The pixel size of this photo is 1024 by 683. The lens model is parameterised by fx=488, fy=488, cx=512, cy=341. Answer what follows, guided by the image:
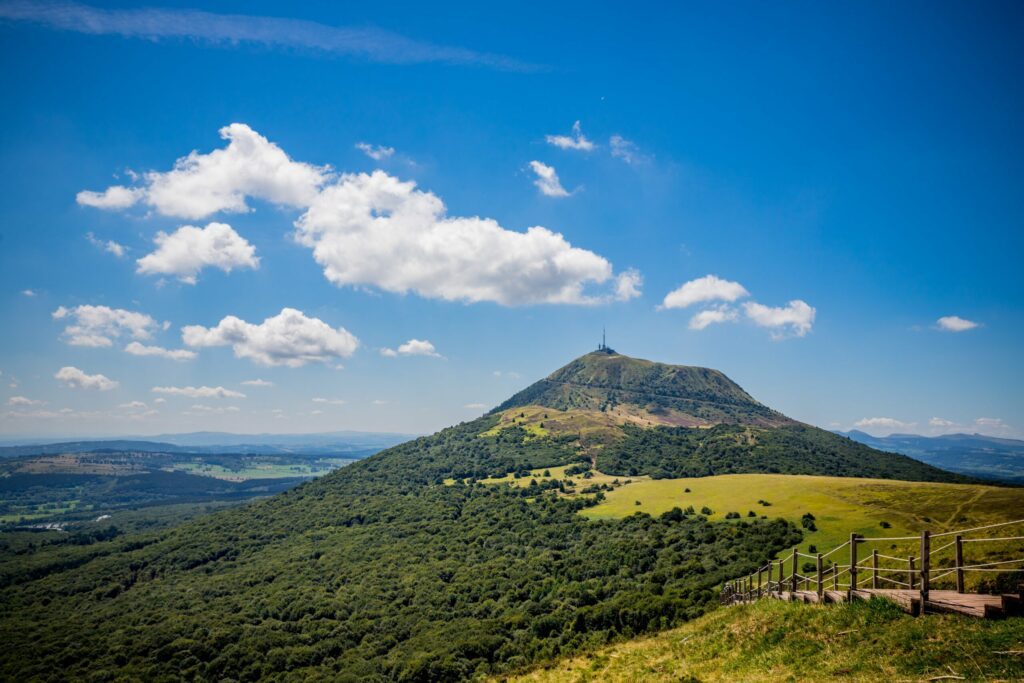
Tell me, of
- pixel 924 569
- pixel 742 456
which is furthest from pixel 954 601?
pixel 742 456

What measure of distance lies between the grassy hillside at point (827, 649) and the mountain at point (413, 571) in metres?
20.3

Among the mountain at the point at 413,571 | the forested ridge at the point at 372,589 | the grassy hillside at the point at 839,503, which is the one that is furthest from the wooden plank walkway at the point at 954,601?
the grassy hillside at the point at 839,503

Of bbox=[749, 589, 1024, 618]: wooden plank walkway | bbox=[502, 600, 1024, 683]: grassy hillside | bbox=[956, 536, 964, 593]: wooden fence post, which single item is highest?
bbox=[956, 536, 964, 593]: wooden fence post

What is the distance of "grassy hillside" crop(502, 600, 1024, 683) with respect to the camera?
1102cm

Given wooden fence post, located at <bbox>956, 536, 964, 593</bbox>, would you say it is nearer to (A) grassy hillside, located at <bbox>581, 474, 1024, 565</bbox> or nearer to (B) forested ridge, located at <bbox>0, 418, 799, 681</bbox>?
(B) forested ridge, located at <bbox>0, 418, 799, 681</bbox>

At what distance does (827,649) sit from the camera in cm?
1436

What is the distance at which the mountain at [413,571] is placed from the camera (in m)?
57.3

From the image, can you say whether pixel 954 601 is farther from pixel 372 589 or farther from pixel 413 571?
pixel 413 571

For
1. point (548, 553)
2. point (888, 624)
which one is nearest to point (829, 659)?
point (888, 624)

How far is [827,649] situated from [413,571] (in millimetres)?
89327

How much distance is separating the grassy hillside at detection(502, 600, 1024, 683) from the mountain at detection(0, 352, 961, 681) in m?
20.3

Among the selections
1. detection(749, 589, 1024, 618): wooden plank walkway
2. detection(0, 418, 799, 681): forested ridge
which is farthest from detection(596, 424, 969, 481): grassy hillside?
detection(749, 589, 1024, 618): wooden plank walkway

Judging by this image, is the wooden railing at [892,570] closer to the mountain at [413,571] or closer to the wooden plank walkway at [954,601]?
the wooden plank walkway at [954,601]

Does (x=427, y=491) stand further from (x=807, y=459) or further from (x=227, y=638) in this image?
(x=807, y=459)
